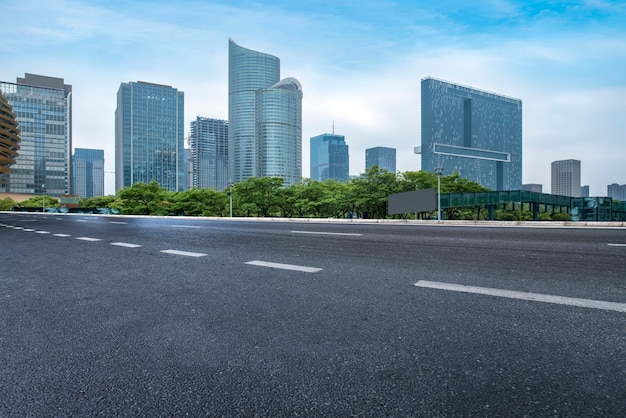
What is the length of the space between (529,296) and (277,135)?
587 feet

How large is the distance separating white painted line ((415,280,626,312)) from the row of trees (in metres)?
35.7

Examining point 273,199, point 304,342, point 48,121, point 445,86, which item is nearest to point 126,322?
point 304,342

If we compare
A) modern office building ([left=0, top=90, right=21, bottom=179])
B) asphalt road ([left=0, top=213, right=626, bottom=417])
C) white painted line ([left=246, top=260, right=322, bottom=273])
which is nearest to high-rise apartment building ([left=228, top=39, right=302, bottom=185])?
modern office building ([left=0, top=90, right=21, bottom=179])

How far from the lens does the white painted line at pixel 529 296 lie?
290 cm

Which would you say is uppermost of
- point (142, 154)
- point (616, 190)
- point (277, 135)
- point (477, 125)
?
point (477, 125)

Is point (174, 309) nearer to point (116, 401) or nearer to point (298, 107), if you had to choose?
point (116, 401)

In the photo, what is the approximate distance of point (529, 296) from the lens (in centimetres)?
324

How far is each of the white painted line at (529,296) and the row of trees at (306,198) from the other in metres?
35.7

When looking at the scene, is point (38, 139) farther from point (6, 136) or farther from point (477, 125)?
point (477, 125)

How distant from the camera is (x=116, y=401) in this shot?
1.63 m

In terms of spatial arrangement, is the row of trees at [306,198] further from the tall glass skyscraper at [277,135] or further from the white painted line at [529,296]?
the tall glass skyscraper at [277,135]

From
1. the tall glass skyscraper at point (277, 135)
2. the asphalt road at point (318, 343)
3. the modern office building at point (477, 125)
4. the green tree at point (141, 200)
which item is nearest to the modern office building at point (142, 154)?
the tall glass skyscraper at point (277, 135)

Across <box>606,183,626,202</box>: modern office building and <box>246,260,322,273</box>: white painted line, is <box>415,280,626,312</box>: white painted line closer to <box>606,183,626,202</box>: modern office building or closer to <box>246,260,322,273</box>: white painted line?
<box>246,260,322,273</box>: white painted line

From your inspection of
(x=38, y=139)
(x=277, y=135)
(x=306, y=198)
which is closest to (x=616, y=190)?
(x=277, y=135)
